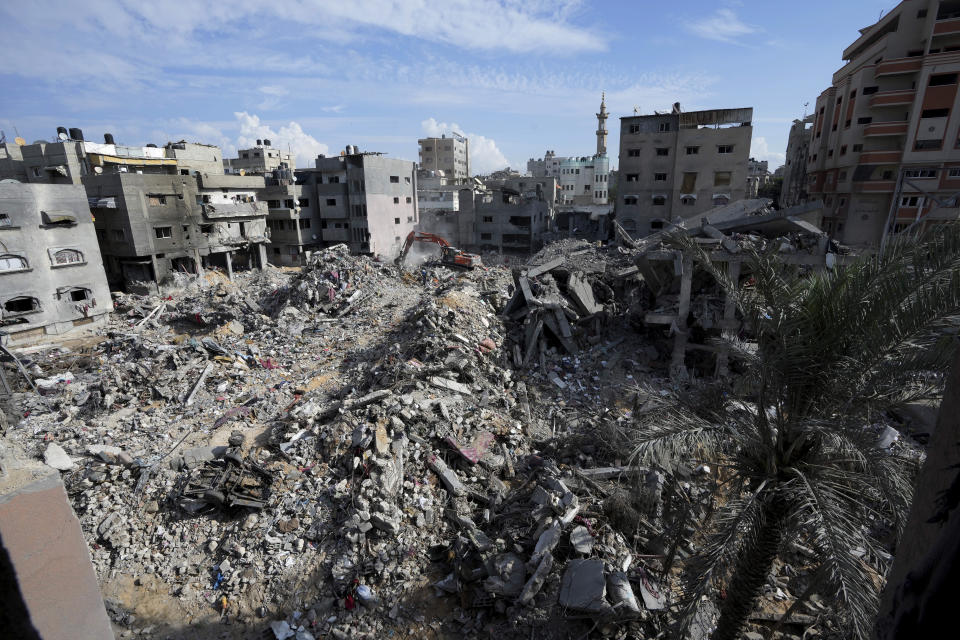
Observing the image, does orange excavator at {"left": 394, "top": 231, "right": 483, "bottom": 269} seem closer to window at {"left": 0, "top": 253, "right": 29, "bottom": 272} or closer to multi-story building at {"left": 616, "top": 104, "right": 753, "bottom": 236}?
multi-story building at {"left": 616, "top": 104, "right": 753, "bottom": 236}

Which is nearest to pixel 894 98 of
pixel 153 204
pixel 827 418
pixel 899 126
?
pixel 899 126

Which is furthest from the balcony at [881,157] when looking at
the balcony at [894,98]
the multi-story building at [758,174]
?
the multi-story building at [758,174]

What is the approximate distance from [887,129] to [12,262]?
43.2m

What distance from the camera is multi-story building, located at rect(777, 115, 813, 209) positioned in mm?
40156

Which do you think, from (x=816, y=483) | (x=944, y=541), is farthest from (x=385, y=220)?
(x=944, y=541)

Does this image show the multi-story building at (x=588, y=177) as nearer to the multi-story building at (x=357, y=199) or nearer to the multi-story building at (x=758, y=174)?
the multi-story building at (x=758, y=174)

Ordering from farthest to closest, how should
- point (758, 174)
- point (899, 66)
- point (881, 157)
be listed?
point (758, 174) → point (881, 157) → point (899, 66)

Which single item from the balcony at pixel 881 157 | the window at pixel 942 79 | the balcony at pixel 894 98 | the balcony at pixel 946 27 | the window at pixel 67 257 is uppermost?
the balcony at pixel 946 27

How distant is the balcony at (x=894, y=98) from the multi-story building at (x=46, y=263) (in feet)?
135

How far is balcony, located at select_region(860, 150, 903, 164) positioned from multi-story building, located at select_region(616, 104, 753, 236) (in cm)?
647

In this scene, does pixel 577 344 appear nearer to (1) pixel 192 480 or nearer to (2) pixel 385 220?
(1) pixel 192 480

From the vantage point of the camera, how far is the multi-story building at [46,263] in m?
18.3

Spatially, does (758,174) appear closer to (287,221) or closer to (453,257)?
(453,257)

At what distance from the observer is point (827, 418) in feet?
15.0
